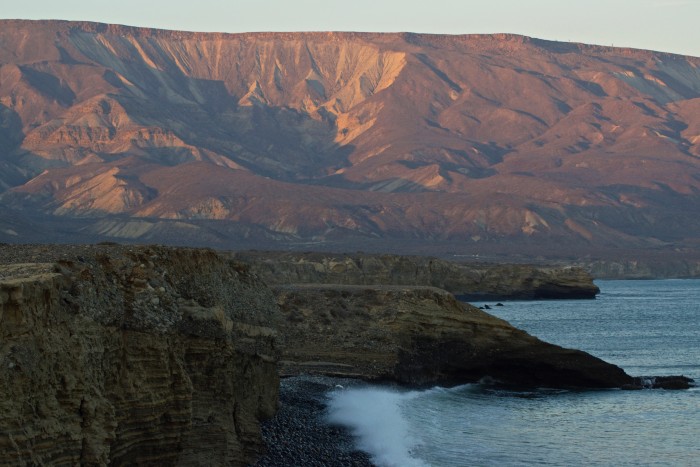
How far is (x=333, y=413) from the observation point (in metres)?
37.1

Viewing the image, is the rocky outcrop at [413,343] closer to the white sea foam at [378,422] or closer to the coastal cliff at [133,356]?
the white sea foam at [378,422]

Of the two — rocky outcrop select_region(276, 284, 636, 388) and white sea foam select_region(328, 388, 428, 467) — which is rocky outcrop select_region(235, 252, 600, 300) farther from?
white sea foam select_region(328, 388, 428, 467)

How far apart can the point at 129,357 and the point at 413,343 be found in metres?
24.6

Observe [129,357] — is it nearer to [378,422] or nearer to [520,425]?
[378,422]

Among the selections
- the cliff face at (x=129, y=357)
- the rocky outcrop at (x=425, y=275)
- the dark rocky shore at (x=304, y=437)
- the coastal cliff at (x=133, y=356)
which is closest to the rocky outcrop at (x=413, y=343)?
the dark rocky shore at (x=304, y=437)

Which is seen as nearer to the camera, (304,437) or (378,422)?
(304,437)

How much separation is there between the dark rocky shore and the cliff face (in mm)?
808

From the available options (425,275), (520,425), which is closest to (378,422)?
(520,425)

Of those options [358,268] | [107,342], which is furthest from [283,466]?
[358,268]

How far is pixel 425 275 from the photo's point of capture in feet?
458

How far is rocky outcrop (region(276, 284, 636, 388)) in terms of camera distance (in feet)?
148

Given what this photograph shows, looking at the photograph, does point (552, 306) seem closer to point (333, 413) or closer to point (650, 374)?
point (650, 374)

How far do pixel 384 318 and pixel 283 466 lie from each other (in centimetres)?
1900

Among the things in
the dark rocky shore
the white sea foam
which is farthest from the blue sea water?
the dark rocky shore
